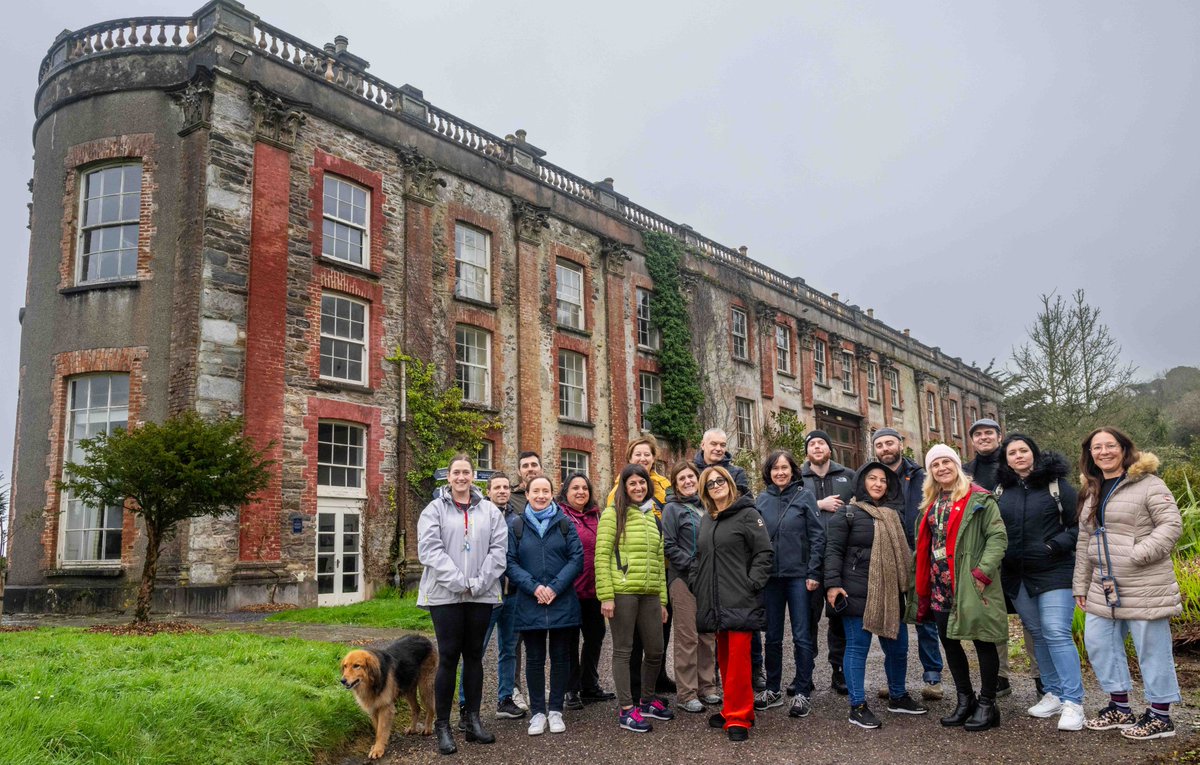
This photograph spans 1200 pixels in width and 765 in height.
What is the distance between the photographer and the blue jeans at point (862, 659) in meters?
6.24

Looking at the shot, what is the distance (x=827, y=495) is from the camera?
7.56 meters

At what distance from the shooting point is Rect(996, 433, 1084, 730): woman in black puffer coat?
6176 millimetres

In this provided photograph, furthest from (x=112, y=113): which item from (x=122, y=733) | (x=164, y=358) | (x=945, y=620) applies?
(x=945, y=620)

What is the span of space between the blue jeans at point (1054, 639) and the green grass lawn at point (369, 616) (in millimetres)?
7588

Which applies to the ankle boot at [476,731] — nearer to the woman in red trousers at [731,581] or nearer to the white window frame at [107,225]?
the woman in red trousers at [731,581]

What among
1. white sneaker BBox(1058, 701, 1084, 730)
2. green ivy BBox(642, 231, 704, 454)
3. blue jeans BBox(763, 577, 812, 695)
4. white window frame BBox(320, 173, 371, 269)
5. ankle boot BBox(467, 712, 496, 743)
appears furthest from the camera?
green ivy BBox(642, 231, 704, 454)

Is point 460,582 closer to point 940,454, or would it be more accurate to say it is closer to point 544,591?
point 544,591

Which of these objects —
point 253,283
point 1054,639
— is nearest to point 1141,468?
point 1054,639

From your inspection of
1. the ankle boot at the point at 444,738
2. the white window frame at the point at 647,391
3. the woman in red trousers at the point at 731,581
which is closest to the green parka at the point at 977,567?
the woman in red trousers at the point at 731,581

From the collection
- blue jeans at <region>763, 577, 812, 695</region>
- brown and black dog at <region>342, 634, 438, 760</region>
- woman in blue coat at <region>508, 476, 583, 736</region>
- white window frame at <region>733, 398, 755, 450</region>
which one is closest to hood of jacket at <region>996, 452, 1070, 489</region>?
blue jeans at <region>763, 577, 812, 695</region>

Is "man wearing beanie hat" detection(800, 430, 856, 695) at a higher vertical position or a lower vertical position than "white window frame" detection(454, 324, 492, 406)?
lower

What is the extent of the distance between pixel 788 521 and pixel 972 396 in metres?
44.6

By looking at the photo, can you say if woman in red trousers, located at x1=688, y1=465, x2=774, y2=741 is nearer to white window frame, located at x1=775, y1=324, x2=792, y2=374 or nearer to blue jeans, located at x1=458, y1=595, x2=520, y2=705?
blue jeans, located at x1=458, y1=595, x2=520, y2=705

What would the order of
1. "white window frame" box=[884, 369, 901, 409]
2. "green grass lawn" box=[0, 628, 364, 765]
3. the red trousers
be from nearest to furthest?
"green grass lawn" box=[0, 628, 364, 765] → the red trousers → "white window frame" box=[884, 369, 901, 409]
